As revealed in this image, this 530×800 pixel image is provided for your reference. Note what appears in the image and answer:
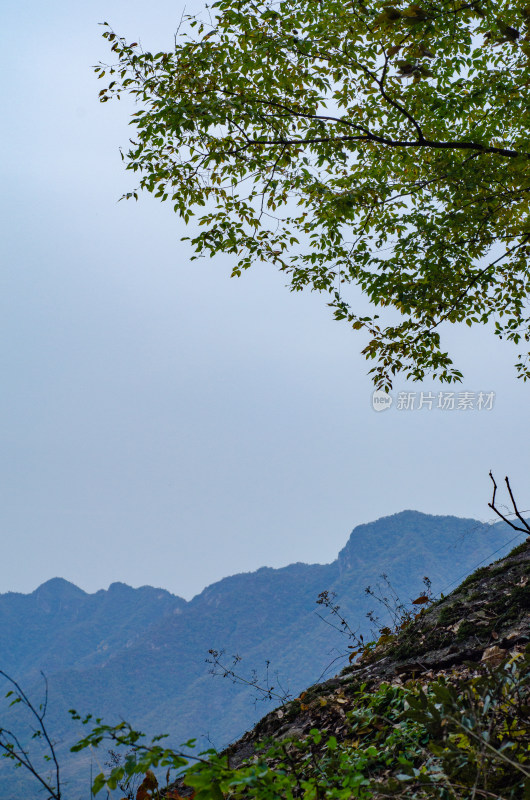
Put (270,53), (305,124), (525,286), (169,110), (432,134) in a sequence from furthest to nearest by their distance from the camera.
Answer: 1. (525,286)
2. (432,134)
3. (305,124)
4. (270,53)
5. (169,110)

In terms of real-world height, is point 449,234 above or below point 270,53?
below

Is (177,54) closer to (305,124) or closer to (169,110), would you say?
(169,110)

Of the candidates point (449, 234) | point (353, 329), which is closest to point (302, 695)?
point (353, 329)

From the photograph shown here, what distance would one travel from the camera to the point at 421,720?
7.30ft

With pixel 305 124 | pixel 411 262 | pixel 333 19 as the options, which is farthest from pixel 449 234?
pixel 333 19

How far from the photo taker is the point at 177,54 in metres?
6.50

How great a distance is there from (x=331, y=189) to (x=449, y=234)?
67.5 inches

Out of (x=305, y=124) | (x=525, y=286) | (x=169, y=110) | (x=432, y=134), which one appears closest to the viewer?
(x=169, y=110)

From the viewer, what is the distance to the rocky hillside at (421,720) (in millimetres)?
2119

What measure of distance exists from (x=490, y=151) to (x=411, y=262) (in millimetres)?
1594

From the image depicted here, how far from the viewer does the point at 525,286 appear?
9.21m

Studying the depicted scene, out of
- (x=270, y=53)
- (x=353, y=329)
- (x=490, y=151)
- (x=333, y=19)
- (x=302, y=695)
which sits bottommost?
(x=302, y=695)

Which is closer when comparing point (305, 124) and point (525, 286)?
point (305, 124)

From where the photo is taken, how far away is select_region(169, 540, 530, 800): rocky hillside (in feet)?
6.95
